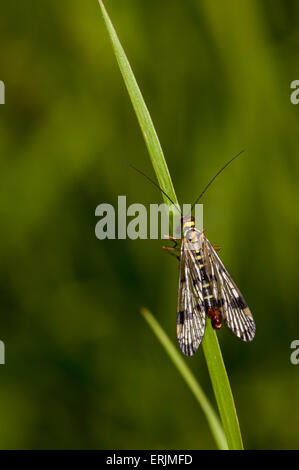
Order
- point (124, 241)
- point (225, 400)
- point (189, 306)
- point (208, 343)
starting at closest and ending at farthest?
point (225, 400), point (208, 343), point (189, 306), point (124, 241)

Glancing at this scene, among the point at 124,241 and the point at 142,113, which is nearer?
the point at 142,113

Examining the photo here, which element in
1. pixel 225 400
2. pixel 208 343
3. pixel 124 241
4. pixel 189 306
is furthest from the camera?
pixel 124 241

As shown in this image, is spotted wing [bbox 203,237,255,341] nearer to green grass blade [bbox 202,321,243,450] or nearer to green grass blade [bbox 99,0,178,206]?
green grass blade [bbox 202,321,243,450]

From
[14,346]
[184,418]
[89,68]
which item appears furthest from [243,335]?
[89,68]

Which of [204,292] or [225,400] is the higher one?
[204,292]

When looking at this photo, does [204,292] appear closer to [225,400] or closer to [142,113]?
[225,400]

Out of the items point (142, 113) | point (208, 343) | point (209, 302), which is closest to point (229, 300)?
point (209, 302)

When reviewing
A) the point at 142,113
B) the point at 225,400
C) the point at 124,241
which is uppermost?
the point at 124,241
